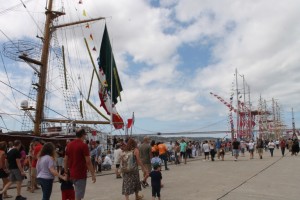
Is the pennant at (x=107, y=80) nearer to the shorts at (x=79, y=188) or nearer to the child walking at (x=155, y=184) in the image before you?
the child walking at (x=155, y=184)

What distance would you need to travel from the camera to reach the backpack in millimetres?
8875

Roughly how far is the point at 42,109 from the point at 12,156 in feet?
65.7

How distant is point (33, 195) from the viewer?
35.3 ft

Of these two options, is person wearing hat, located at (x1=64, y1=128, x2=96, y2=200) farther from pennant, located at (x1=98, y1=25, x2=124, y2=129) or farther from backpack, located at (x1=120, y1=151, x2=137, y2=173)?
pennant, located at (x1=98, y1=25, x2=124, y2=129)

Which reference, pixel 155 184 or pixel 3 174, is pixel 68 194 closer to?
pixel 155 184

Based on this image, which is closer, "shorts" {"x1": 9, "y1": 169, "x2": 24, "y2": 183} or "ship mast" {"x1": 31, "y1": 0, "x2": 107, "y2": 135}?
"shorts" {"x1": 9, "y1": 169, "x2": 24, "y2": 183}

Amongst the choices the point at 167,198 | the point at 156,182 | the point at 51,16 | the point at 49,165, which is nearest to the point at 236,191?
the point at 167,198

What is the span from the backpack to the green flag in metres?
17.4

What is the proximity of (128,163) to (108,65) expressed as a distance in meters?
18.4

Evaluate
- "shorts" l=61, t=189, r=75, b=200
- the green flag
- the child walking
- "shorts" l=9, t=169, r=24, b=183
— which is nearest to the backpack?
the child walking

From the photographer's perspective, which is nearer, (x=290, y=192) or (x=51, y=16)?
(x=290, y=192)

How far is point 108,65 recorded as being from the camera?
26750 mm

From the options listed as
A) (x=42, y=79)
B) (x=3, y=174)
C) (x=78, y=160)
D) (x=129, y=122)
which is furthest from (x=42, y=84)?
(x=78, y=160)

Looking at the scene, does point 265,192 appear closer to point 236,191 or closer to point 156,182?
point 236,191
